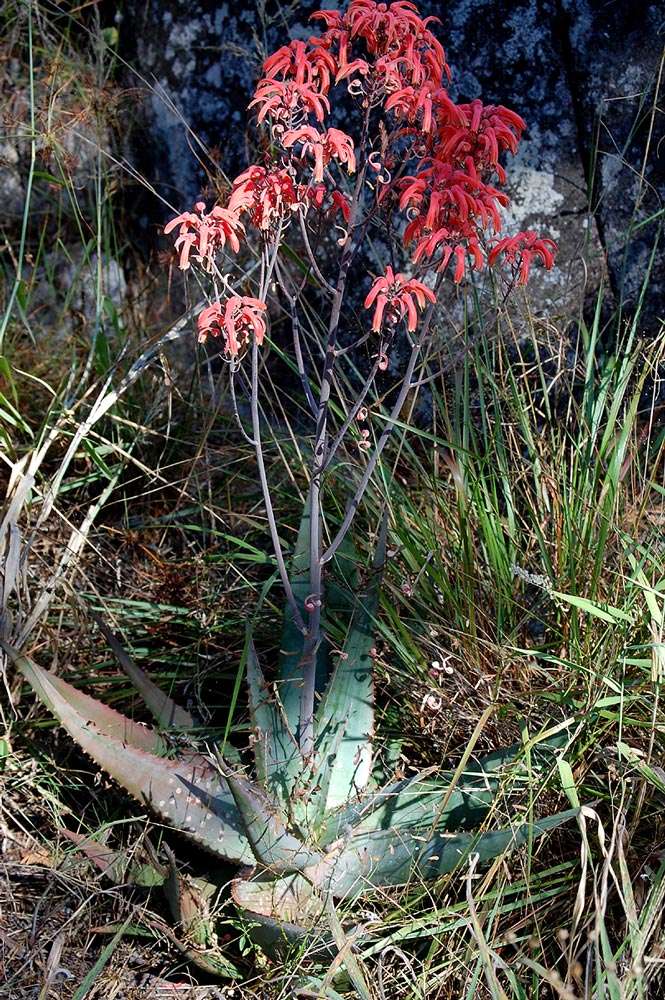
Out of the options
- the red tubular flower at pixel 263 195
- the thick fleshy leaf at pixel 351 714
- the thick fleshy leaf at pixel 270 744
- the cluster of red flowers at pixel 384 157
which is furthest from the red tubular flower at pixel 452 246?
the thick fleshy leaf at pixel 270 744

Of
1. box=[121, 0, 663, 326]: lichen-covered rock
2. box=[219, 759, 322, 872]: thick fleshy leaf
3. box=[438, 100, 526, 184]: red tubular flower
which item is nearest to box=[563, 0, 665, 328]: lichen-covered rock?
box=[121, 0, 663, 326]: lichen-covered rock

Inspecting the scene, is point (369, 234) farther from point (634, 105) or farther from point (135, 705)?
point (135, 705)

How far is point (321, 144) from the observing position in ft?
4.94

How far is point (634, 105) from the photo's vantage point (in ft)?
8.19

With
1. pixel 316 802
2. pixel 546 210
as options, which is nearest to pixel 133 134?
pixel 546 210

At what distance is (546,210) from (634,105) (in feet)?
1.10

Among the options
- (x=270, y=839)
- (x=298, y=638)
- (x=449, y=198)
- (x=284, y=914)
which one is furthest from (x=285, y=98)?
(x=284, y=914)

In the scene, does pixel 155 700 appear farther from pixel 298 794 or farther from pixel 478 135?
pixel 478 135

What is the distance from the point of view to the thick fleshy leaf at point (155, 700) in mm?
1930

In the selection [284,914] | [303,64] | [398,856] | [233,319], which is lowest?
[284,914]

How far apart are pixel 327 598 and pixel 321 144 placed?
986mm

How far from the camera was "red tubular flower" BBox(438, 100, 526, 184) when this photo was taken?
1.51m

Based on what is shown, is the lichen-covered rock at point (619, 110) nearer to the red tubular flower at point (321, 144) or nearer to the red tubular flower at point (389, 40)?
the red tubular flower at point (389, 40)

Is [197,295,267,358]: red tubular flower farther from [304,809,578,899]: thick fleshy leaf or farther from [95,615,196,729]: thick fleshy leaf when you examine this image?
[304,809,578,899]: thick fleshy leaf
